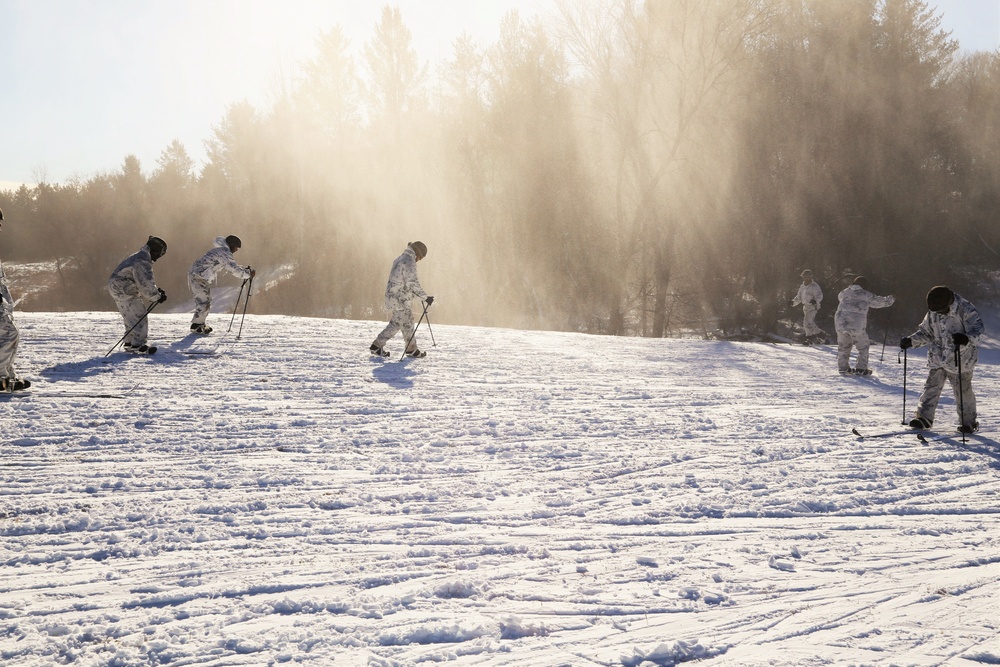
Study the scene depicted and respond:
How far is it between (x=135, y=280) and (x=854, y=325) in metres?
11.7

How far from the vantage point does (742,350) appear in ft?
49.5

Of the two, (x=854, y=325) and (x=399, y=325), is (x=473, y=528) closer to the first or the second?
(x=399, y=325)

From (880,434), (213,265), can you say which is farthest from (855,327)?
(213,265)

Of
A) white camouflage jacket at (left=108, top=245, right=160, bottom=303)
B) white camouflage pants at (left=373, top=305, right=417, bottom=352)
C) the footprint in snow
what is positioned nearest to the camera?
the footprint in snow

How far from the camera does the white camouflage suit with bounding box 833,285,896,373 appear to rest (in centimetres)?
1180

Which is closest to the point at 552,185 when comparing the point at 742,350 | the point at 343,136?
the point at 343,136

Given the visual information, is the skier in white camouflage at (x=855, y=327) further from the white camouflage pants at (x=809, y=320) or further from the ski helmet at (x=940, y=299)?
the white camouflage pants at (x=809, y=320)

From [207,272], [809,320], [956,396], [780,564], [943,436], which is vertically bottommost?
[780,564]

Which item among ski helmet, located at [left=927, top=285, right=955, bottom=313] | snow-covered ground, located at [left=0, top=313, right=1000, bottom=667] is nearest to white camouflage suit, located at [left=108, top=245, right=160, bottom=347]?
snow-covered ground, located at [left=0, top=313, right=1000, bottom=667]

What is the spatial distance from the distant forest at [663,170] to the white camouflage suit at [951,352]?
17832 millimetres

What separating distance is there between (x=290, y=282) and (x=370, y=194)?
19.6ft

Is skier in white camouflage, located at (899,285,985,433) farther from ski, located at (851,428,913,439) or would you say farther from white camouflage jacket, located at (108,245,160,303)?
white camouflage jacket, located at (108,245,160,303)

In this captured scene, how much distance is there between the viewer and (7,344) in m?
7.39

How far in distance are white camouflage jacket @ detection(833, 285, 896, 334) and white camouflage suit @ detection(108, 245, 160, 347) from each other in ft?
36.7
